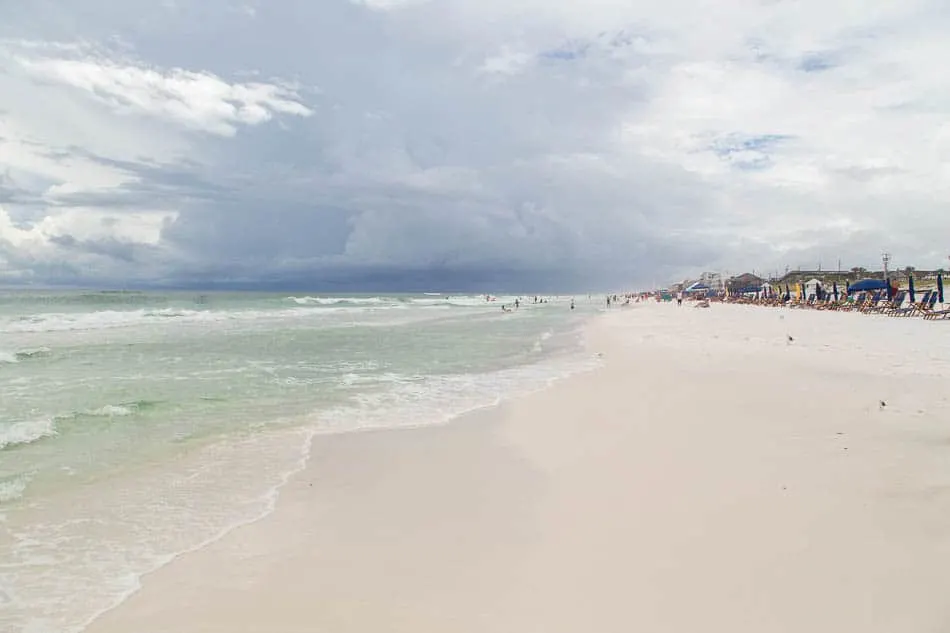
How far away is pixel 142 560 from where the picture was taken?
4.93 metres

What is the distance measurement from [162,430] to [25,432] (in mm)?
1954

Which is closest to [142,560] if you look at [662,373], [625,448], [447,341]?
[625,448]

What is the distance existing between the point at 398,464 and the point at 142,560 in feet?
10.9

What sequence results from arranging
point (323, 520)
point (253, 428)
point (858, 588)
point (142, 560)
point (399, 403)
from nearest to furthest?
point (858, 588)
point (142, 560)
point (323, 520)
point (253, 428)
point (399, 403)

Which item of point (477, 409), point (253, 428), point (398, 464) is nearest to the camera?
point (398, 464)

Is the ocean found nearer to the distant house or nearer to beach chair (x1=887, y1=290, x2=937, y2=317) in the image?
beach chair (x1=887, y1=290, x2=937, y2=317)

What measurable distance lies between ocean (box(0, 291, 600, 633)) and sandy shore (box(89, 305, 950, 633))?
1.63 ft

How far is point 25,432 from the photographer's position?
9.34 metres

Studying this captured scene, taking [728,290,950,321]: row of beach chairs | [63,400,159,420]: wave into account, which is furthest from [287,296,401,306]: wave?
[63,400,159,420]: wave

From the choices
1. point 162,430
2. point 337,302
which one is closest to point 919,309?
point 162,430

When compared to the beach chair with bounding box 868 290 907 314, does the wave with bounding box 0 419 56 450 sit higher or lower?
lower

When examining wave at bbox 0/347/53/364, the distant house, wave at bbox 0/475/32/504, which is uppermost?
the distant house

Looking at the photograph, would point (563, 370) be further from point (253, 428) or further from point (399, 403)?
point (253, 428)

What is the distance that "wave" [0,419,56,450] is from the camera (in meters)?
8.84
